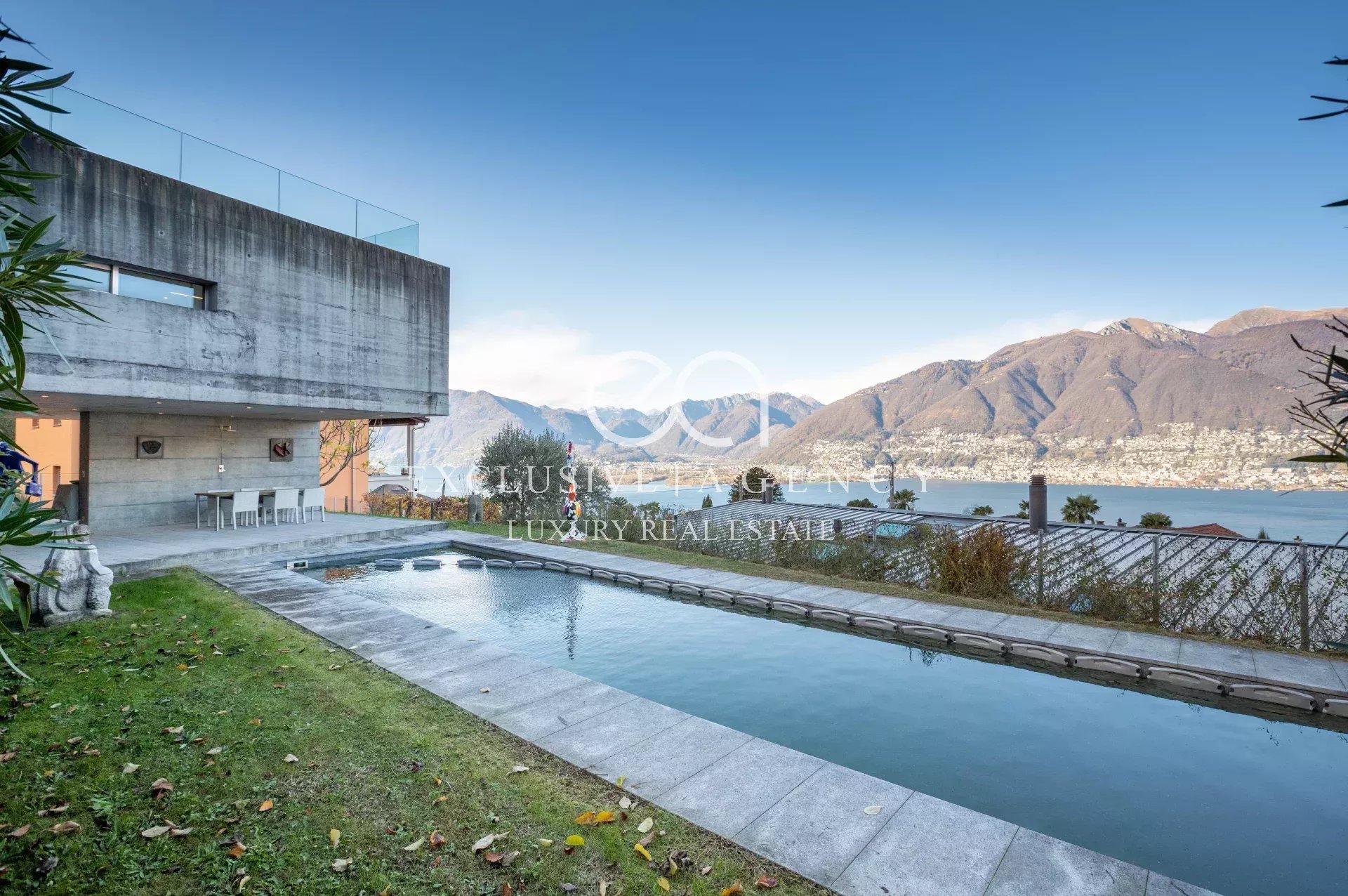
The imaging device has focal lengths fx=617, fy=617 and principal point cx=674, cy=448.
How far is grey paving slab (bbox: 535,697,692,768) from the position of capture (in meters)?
3.77

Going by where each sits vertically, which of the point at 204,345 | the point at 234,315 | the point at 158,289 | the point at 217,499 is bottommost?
the point at 217,499

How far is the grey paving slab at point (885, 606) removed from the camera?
6988 mm

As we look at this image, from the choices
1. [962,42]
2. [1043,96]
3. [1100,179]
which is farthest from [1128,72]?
[1100,179]

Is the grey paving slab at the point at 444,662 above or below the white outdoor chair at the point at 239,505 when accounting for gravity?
below

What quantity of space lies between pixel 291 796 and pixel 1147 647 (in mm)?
6888

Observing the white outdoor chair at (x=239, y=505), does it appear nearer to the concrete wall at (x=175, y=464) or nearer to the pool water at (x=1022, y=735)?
the concrete wall at (x=175, y=464)

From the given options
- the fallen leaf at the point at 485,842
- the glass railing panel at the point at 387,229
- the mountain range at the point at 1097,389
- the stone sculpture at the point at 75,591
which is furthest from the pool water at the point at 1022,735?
the mountain range at the point at 1097,389

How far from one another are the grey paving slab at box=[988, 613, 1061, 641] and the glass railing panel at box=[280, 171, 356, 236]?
45.6 feet

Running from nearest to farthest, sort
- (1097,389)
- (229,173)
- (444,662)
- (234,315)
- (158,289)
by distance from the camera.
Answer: (444,662), (158,289), (234,315), (229,173), (1097,389)

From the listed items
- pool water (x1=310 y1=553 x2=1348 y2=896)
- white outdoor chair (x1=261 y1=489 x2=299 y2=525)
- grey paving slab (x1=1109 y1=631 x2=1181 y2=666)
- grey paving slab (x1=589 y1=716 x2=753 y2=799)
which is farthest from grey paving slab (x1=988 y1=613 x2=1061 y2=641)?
white outdoor chair (x1=261 y1=489 x2=299 y2=525)

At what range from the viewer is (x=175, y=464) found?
43.6 feet

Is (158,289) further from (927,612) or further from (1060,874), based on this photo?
(1060,874)

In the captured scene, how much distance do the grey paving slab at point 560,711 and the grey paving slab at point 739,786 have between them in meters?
1.09

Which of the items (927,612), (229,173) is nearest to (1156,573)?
(927,612)
